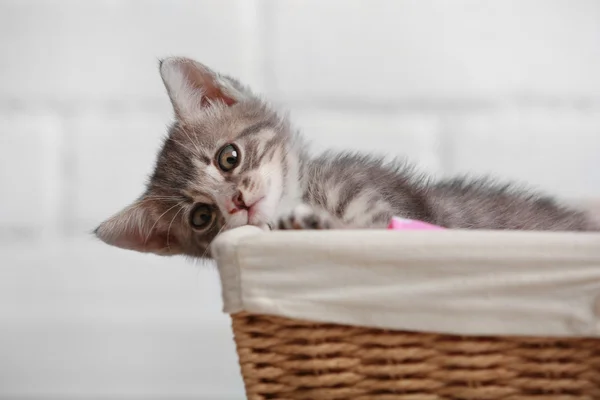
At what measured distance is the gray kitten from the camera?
1015 millimetres

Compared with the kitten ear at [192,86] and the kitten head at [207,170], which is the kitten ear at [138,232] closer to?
the kitten head at [207,170]

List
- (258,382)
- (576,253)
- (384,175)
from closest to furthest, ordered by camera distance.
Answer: (576,253) < (258,382) < (384,175)

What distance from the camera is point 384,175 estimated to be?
44.1 inches

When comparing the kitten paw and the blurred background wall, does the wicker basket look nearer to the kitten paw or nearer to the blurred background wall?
the kitten paw

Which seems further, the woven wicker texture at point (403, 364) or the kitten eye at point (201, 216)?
the kitten eye at point (201, 216)

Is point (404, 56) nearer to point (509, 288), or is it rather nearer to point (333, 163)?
point (333, 163)

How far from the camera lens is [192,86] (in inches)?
47.2

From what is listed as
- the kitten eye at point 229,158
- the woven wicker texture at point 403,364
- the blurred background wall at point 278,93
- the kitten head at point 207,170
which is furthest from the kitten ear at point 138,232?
the woven wicker texture at point 403,364

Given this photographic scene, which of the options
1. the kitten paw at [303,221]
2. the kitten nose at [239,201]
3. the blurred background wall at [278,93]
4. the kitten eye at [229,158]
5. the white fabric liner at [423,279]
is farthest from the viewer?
the blurred background wall at [278,93]

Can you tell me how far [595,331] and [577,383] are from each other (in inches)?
2.6

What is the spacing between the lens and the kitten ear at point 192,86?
3.70 feet

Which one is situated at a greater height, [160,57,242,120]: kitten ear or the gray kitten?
[160,57,242,120]: kitten ear

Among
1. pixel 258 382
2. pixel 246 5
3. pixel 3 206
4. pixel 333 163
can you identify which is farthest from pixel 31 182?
pixel 258 382

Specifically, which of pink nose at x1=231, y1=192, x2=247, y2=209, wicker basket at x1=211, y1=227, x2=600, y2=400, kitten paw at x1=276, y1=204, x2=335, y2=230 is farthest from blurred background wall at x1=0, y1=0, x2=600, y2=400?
wicker basket at x1=211, y1=227, x2=600, y2=400
